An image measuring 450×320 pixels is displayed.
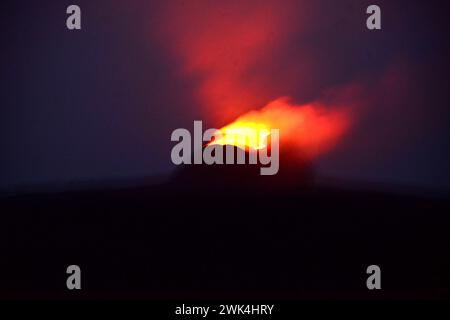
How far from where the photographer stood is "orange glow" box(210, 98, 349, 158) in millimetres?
2715

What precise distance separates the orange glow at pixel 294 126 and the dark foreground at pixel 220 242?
0.72ft

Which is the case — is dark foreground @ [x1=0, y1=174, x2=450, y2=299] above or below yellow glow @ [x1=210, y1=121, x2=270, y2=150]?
below

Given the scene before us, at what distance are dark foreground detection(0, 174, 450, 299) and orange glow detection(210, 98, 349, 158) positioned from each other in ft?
0.72

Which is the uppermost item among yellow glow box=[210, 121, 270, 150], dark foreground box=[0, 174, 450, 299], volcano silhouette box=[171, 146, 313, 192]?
yellow glow box=[210, 121, 270, 150]

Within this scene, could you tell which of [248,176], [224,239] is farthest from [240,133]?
[224,239]

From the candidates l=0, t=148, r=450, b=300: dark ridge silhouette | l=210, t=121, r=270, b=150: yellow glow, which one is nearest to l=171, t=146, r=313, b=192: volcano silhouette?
l=0, t=148, r=450, b=300: dark ridge silhouette

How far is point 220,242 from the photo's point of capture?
272 cm

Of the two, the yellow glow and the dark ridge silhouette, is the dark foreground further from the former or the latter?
the yellow glow

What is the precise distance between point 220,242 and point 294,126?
2.16ft

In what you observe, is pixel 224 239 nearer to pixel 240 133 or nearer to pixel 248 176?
pixel 248 176

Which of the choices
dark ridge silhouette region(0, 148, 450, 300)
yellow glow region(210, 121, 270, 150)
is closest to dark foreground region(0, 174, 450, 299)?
dark ridge silhouette region(0, 148, 450, 300)
